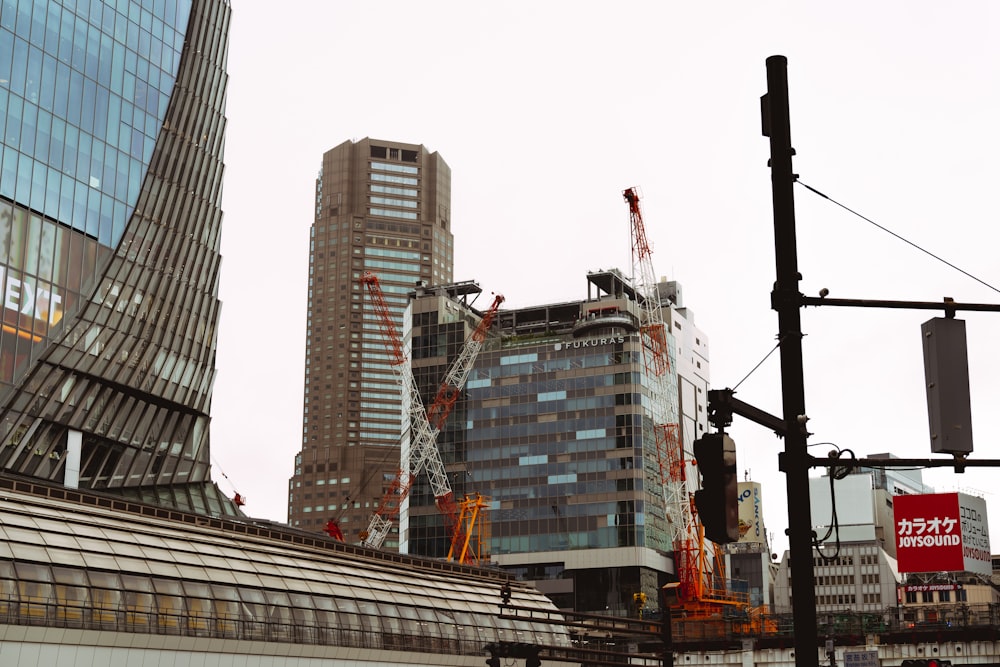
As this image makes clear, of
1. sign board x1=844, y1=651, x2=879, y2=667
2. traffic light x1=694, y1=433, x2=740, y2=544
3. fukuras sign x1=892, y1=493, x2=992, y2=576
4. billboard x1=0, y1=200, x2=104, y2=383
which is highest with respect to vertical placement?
billboard x1=0, y1=200, x2=104, y2=383

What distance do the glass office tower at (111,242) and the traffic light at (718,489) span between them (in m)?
97.8

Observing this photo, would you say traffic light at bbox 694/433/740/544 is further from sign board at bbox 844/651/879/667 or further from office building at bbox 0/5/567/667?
sign board at bbox 844/651/879/667

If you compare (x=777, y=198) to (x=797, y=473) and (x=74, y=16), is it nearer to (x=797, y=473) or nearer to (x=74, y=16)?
(x=797, y=473)

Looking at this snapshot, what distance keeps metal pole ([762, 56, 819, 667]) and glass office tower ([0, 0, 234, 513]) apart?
97.4m

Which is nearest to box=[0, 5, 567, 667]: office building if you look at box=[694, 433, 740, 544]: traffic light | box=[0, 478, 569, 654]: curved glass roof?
box=[0, 478, 569, 654]: curved glass roof

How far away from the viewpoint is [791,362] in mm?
14195

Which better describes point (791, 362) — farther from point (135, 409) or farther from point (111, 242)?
point (135, 409)

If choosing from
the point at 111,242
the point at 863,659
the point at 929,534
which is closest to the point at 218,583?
the point at 863,659

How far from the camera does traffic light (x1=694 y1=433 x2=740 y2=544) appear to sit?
45.5 feet

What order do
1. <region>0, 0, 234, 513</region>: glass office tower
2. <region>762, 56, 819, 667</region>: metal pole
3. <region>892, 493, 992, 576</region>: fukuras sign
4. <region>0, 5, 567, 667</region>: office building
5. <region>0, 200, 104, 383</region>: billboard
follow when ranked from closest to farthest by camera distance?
1. <region>762, 56, 819, 667</region>: metal pole
2. <region>0, 5, 567, 667</region>: office building
3. <region>0, 200, 104, 383</region>: billboard
4. <region>0, 0, 234, 513</region>: glass office tower
5. <region>892, 493, 992, 576</region>: fukuras sign

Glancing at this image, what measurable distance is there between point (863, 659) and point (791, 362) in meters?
63.2

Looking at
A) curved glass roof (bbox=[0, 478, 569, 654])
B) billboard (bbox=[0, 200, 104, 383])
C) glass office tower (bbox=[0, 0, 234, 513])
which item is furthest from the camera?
glass office tower (bbox=[0, 0, 234, 513])

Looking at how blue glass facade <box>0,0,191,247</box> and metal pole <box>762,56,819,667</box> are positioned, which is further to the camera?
blue glass facade <box>0,0,191,247</box>

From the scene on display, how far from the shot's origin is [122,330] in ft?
387
